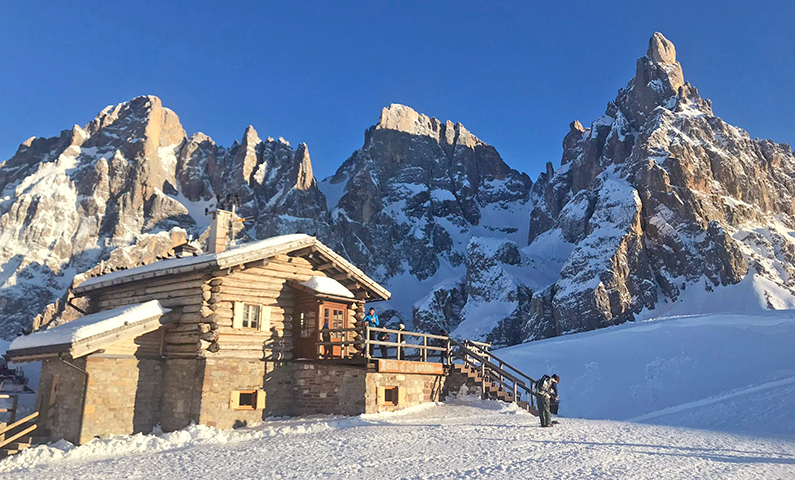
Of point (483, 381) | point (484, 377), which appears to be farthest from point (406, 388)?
point (484, 377)

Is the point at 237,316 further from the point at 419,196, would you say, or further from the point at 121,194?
the point at 419,196

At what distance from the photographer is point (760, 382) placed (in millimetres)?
22672

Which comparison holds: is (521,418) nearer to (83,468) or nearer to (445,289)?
(83,468)

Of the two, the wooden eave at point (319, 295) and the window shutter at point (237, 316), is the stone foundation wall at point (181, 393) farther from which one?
the wooden eave at point (319, 295)

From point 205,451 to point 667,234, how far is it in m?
98.6

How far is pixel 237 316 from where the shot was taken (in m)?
18.3

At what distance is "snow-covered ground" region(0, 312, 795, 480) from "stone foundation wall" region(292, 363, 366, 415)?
0.94m

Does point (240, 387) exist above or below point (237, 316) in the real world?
below

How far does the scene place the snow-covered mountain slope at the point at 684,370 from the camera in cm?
1800

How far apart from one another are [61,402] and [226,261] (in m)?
5.53

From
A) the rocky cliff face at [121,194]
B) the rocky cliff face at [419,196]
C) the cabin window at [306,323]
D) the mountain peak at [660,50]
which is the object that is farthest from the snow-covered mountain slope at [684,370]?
the mountain peak at [660,50]

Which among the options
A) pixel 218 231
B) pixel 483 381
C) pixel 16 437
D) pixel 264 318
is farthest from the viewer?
pixel 483 381

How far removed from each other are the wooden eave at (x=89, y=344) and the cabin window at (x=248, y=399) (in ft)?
9.61

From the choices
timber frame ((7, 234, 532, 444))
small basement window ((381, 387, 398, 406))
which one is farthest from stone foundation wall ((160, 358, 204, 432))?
small basement window ((381, 387, 398, 406))
